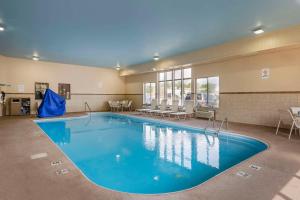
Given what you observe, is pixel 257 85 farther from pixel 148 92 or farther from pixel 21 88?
pixel 21 88

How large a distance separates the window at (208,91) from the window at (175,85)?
20.7 inches

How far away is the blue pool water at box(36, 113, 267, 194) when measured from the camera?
9.42ft

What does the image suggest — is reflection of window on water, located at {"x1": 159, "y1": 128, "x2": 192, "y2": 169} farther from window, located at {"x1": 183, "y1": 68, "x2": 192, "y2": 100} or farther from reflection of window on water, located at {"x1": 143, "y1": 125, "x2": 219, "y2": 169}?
window, located at {"x1": 183, "y1": 68, "x2": 192, "y2": 100}

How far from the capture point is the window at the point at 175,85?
31.3ft

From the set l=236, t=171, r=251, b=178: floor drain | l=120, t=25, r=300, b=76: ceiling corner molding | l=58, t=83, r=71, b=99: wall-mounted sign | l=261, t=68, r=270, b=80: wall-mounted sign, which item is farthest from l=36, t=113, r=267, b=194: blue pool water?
l=58, t=83, r=71, b=99: wall-mounted sign

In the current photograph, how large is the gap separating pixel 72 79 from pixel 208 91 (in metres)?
8.05

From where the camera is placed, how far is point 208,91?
8.55 meters

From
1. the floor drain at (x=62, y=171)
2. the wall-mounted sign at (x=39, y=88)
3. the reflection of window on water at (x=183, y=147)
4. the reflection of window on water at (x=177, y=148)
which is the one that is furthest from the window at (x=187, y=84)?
the wall-mounted sign at (x=39, y=88)

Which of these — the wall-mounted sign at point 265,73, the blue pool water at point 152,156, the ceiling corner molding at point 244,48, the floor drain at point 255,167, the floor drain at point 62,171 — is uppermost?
the ceiling corner molding at point 244,48

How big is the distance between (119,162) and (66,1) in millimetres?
3429

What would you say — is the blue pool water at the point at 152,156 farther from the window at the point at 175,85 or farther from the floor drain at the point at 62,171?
the window at the point at 175,85

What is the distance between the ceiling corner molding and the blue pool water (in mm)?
2960

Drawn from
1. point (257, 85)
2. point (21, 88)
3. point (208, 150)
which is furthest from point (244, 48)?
point (21, 88)

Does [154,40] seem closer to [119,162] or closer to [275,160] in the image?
[119,162]
